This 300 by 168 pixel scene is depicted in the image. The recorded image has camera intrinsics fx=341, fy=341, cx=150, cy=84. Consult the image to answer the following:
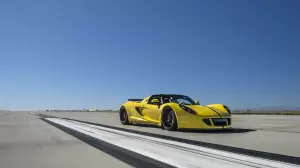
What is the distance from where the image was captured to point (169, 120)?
39.1ft

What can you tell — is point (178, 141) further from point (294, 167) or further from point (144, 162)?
point (294, 167)

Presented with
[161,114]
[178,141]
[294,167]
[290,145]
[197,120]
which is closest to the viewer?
[294,167]

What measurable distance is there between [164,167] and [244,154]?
1831 mm

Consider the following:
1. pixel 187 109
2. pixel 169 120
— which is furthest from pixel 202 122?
pixel 169 120

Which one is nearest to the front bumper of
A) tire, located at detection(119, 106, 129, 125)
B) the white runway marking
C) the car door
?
the car door

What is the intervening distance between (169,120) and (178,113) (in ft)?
2.28

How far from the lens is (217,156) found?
5.99m

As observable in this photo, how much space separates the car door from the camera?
42.0 feet

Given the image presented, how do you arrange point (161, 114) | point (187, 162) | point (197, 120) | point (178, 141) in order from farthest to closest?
point (161, 114)
point (197, 120)
point (178, 141)
point (187, 162)

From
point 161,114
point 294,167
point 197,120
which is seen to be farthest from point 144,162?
point 161,114

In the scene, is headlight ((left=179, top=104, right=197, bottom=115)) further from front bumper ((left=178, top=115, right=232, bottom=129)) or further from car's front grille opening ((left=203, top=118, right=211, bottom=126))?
car's front grille opening ((left=203, top=118, right=211, bottom=126))

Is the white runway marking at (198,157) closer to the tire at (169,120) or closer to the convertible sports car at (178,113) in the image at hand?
the convertible sports car at (178,113)

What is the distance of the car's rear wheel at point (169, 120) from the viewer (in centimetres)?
1155

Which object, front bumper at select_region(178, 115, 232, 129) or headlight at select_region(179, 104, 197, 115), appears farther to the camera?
headlight at select_region(179, 104, 197, 115)
